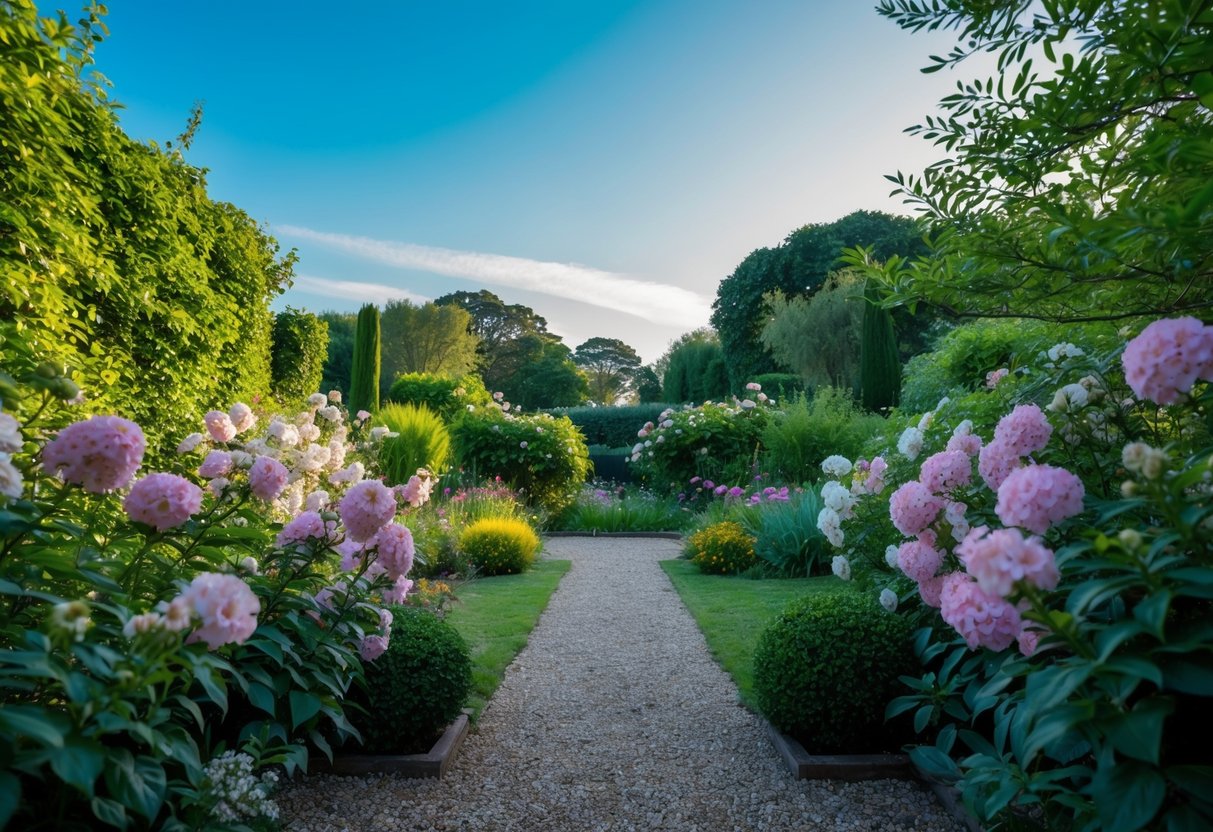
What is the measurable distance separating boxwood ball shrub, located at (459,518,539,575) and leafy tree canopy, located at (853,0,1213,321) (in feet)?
18.3

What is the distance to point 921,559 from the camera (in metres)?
2.32

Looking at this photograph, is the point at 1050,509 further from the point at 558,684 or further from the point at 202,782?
the point at 558,684

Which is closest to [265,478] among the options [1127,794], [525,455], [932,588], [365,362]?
[1127,794]

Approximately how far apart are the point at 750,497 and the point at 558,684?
5.60 m

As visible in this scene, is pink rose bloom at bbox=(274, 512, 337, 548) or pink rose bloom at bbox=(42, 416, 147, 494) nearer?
pink rose bloom at bbox=(42, 416, 147, 494)

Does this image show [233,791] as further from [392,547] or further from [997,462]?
[997,462]

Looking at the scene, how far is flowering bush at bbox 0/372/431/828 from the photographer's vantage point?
1054mm

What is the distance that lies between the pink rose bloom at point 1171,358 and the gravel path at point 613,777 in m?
1.60

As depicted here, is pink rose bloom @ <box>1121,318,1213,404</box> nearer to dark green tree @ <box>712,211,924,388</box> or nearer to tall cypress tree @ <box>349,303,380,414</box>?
tall cypress tree @ <box>349,303,380,414</box>

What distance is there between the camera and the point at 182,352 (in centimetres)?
456

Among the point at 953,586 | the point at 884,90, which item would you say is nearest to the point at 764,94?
the point at 884,90

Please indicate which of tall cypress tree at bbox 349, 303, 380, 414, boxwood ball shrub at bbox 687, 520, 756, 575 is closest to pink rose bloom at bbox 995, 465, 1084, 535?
boxwood ball shrub at bbox 687, 520, 756, 575

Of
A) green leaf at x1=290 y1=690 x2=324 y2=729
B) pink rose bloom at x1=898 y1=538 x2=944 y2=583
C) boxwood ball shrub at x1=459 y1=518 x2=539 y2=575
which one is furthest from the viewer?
boxwood ball shrub at x1=459 y1=518 x2=539 y2=575

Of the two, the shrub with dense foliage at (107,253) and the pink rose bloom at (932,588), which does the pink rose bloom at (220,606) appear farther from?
the pink rose bloom at (932,588)
